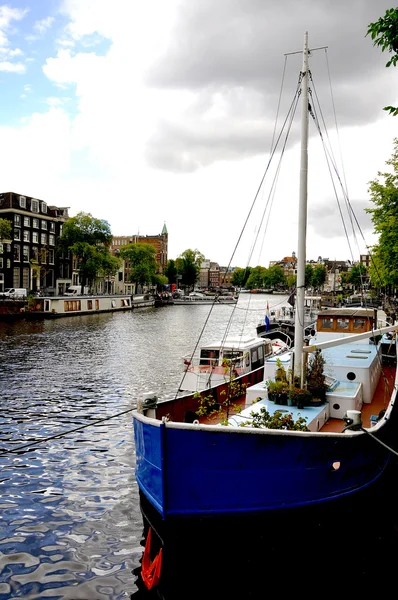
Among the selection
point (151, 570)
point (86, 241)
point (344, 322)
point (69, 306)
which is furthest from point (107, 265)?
point (151, 570)

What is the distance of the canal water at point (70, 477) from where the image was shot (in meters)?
9.56

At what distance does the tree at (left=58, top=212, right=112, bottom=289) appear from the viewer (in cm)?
9019

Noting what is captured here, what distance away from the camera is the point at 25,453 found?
16.1m

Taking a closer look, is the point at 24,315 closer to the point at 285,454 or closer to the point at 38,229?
the point at 38,229

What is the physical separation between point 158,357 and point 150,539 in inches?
1098

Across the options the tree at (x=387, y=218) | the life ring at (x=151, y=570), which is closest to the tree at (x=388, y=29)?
the life ring at (x=151, y=570)

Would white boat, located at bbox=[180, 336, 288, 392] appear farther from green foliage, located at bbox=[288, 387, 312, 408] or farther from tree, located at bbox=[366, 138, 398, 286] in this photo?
tree, located at bbox=[366, 138, 398, 286]

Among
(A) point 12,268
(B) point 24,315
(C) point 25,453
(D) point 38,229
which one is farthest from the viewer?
(D) point 38,229

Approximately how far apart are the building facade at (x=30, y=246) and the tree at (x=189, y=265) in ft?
233

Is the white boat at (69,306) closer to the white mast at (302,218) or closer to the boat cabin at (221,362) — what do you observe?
the boat cabin at (221,362)

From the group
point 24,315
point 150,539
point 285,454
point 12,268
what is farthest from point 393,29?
point 12,268

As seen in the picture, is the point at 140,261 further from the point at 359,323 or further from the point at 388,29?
the point at 388,29

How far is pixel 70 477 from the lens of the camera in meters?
14.2

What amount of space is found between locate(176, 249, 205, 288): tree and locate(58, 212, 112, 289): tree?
6939cm
